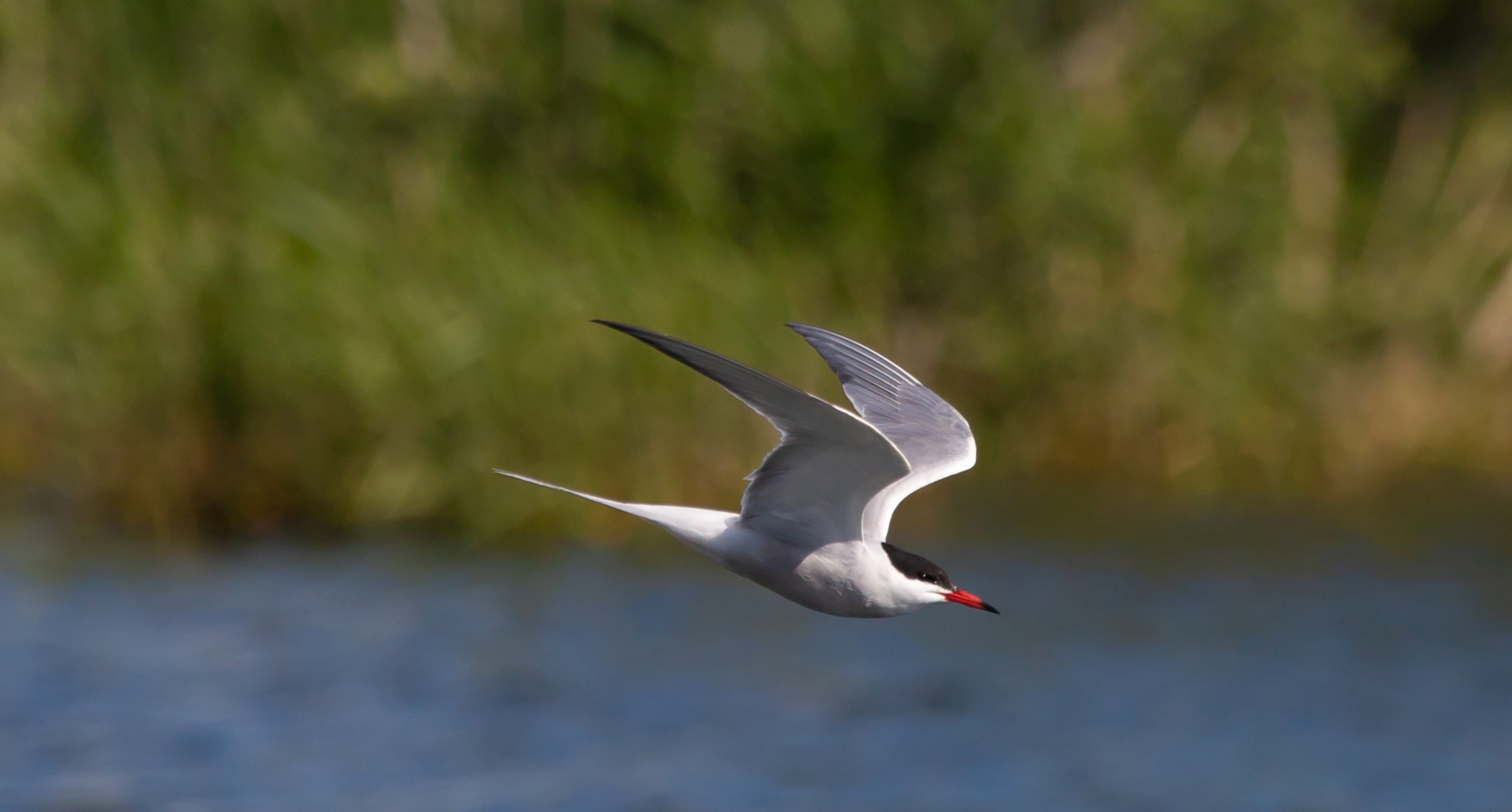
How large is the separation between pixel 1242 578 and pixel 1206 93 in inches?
167

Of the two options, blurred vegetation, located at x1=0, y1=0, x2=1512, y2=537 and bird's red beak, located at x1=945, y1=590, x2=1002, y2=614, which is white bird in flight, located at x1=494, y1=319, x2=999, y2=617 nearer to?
bird's red beak, located at x1=945, y1=590, x2=1002, y2=614

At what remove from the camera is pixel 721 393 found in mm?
11016

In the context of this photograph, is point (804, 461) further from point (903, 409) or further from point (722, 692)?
point (722, 692)

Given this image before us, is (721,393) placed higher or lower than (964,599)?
higher

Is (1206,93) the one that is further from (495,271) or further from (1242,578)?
(495,271)

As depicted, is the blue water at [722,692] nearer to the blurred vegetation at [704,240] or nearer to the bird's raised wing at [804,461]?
the blurred vegetation at [704,240]

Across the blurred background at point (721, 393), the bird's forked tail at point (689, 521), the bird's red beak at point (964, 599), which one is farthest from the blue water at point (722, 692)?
the bird's forked tail at point (689, 521)

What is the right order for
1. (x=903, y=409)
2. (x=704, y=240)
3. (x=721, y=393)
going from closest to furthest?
(x=903, y=409), (x=721, y=393), (x=704, y=240)

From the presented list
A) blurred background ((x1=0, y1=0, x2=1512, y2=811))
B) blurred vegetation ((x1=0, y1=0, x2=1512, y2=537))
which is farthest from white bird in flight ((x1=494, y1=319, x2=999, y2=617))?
blurred vegetation ((x1=0, y1=0, x2=1512, y2=537))

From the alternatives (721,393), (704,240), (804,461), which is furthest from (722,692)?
(804,461)

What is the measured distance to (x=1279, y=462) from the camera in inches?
580

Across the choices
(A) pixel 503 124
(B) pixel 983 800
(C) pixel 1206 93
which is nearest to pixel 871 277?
(A) pixel 503 124

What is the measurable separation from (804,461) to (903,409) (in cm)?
99

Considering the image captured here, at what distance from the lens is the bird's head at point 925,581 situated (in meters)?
Answer: 4.71
